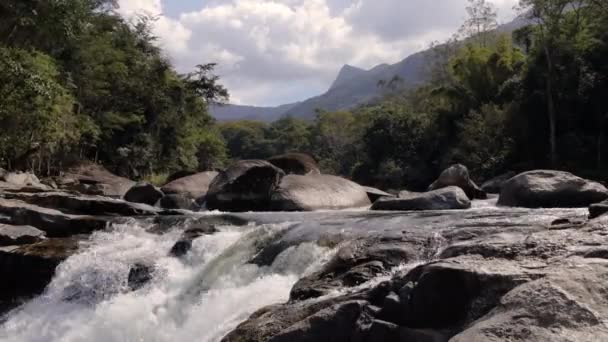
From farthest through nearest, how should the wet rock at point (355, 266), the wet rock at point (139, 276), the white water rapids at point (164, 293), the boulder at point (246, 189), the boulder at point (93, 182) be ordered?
the boulder at point (93, 182)
the boulder at point (246, 189)
the wet rock at point (139, 276)
the white water rapids at point (164, 293)
the wet rock at point (355, 266)

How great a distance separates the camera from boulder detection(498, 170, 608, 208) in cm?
1276

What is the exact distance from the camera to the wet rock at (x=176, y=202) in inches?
717

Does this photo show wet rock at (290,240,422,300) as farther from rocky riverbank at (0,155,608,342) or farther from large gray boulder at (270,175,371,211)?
large gray boulder at (270,175,371,211)

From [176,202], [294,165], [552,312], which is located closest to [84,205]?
[176,202]

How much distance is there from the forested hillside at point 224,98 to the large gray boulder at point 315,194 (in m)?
7.63

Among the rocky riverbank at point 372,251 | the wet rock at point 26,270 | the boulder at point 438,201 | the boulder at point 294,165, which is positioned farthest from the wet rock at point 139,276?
the boulder at point 294,165

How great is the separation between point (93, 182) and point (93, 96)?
713 centimetres

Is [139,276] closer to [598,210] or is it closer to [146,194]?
[598,210]

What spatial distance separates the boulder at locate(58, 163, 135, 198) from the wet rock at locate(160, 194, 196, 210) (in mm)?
4218

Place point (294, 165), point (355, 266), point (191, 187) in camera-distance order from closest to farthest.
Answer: point (355, 266), point (191, 187), point (294, 165)

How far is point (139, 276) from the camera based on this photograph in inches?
388

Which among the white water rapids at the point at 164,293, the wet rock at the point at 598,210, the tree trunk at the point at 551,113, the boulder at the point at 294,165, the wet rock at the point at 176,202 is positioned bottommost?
the white water rapids at the point at 164,293

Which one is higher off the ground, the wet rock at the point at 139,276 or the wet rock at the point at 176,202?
the wet rock at the point at 176,202

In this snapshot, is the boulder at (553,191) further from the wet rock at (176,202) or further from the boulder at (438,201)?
the wet rock at (176,202)
